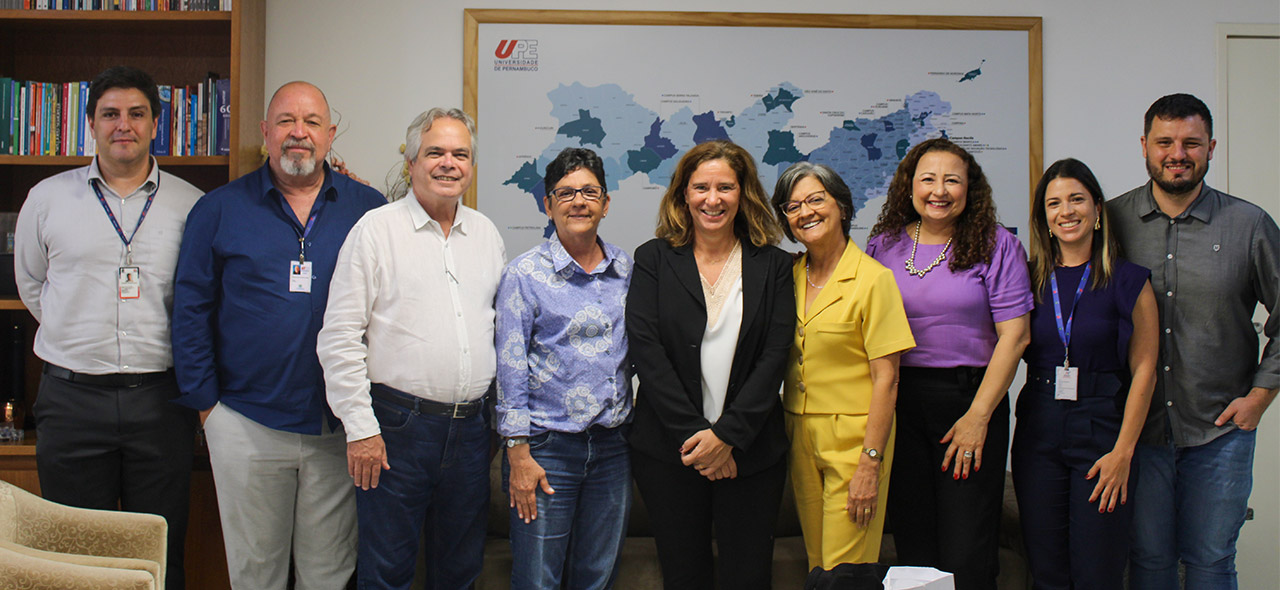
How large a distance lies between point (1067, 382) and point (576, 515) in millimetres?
1394

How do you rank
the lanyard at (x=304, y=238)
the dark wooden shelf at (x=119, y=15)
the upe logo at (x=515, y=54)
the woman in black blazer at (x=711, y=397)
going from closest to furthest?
the woman in black blazer at (x=711, y=397) < the lanyard at (x=304, y=238) < the dark wooden shelf at (x=119, y=15) < the upe logo at (x=515, y=54)

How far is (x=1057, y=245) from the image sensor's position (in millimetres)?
2283

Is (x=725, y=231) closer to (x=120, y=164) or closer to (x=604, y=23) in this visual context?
(x=604, y=23)

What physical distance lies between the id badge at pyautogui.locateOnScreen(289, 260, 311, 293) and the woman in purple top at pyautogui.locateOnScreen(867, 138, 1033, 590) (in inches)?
66.2

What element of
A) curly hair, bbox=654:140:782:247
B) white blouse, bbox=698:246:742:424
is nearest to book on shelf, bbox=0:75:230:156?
curly hair, bbox=654:140:782:247

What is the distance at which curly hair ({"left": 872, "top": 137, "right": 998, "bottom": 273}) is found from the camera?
2174 mm

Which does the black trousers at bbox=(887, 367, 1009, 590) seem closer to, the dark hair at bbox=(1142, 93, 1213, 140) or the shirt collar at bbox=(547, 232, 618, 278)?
the shirt collar at bbox=(547, 232, 618, 278)

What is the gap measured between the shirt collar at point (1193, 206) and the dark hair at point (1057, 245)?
17 cm

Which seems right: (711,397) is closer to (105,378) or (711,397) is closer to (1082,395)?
(1082,395)

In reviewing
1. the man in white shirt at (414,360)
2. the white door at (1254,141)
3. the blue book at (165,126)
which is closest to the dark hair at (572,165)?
the man in white shirt at (414,360)

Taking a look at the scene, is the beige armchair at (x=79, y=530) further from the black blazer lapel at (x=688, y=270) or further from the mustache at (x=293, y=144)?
the black blazer lapel at (x=688, y=270)

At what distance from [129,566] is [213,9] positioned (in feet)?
6.94

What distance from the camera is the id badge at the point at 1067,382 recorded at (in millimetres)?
2131

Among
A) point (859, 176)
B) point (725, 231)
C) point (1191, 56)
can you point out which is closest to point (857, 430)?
point (725, 231)
